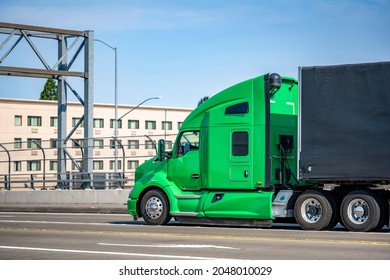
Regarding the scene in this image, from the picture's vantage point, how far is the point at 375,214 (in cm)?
1948

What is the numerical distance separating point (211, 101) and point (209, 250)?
323 inches

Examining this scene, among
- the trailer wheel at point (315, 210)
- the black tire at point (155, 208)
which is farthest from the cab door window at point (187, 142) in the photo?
the trailer wheel at point (315, 210)

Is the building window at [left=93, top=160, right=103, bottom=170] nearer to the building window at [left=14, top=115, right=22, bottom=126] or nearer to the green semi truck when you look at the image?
the green semi truck

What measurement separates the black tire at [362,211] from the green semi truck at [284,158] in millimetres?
23

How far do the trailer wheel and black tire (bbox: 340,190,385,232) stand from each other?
36cm

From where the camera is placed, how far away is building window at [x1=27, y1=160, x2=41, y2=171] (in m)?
37.3

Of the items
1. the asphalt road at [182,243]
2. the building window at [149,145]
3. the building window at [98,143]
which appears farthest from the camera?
the building window at [98,143]

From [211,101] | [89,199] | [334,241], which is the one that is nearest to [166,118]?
[89,199]

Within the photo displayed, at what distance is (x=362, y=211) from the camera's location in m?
19.8

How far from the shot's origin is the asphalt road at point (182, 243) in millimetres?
14227

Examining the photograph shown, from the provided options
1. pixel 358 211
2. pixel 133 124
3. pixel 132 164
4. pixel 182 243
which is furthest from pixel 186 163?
pixel 133 124

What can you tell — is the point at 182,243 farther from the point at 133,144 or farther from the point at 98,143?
the point at 98,143

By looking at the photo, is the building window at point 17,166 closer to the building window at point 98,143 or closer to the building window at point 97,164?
the building window at point 97,164

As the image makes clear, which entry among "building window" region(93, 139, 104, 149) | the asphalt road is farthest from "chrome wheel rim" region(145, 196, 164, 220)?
"building window" region(93, 139, 104, 149)
